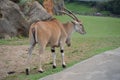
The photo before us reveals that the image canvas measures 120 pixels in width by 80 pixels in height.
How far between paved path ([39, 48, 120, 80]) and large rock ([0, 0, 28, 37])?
5.21m

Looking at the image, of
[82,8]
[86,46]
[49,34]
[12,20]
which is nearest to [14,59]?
[49,34]

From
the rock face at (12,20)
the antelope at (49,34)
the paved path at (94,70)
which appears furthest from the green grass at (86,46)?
the rock face at (12,20)

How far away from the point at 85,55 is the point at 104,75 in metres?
2.46

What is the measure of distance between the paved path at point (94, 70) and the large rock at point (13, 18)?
17.1 ft

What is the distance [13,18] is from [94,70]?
639cm

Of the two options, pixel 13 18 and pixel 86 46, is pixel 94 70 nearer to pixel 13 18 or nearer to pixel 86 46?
pixel 86 46

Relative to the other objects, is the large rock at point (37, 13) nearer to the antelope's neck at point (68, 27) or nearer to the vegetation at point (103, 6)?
the antelope's neck at point (68, 27)

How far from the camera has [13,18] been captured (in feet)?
44.5

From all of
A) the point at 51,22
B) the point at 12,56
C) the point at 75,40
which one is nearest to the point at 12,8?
the point at 75,40

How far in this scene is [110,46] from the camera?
1134cm

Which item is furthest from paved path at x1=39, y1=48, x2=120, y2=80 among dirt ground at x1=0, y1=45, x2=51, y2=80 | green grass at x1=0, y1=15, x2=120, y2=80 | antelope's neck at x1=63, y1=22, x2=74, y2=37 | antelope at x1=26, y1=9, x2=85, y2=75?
dirt ground at x1=0, y1=45, x2=51, y2=80

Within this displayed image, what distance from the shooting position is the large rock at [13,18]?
13.4 m

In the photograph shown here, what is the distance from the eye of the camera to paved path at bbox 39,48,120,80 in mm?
7320

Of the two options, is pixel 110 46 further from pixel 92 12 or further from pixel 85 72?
pixel 92 12
